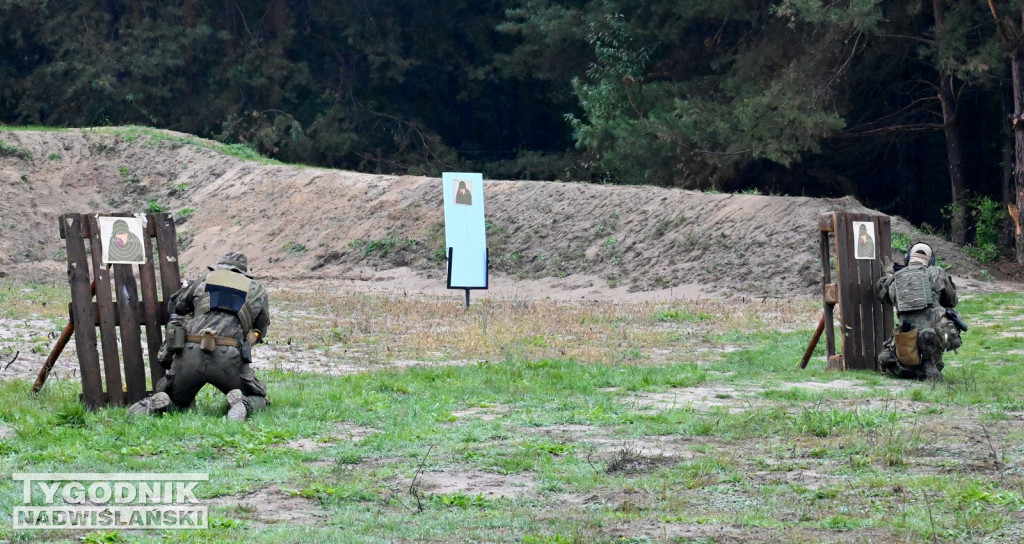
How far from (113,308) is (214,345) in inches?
45.1

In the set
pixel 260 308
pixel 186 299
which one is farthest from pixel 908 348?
pixel 186 299

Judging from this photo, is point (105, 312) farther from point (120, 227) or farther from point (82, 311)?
point (120, 227)

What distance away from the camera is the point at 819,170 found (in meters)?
36.9

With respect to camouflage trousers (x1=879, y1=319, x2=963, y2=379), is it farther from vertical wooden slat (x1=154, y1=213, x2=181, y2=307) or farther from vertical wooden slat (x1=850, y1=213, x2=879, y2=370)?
vertical wooden slat (x1=154, y1=213, x2=181, y2=307)

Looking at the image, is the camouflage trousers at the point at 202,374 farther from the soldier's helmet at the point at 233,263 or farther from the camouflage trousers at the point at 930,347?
the camouflage trousers at the point at 930,347

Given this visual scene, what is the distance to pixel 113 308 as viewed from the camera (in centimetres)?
999

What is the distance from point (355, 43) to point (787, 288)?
28.4 m

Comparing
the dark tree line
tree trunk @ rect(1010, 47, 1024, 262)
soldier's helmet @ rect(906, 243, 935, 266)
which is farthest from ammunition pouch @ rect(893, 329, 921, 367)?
tree trunk @ rect(1010, 47, 1024, 262)

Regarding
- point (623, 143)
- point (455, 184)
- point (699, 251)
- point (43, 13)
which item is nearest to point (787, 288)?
point (699, 251)

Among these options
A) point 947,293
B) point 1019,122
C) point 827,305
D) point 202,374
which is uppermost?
point 1019,122

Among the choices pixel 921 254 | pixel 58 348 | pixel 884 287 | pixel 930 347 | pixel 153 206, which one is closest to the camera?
pixel 58 348

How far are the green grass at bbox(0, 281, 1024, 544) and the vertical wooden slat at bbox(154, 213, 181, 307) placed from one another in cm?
101

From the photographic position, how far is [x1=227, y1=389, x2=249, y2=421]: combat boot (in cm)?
931

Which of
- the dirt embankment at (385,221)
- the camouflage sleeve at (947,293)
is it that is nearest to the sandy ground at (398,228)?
the dirt embankment at (385,221)
